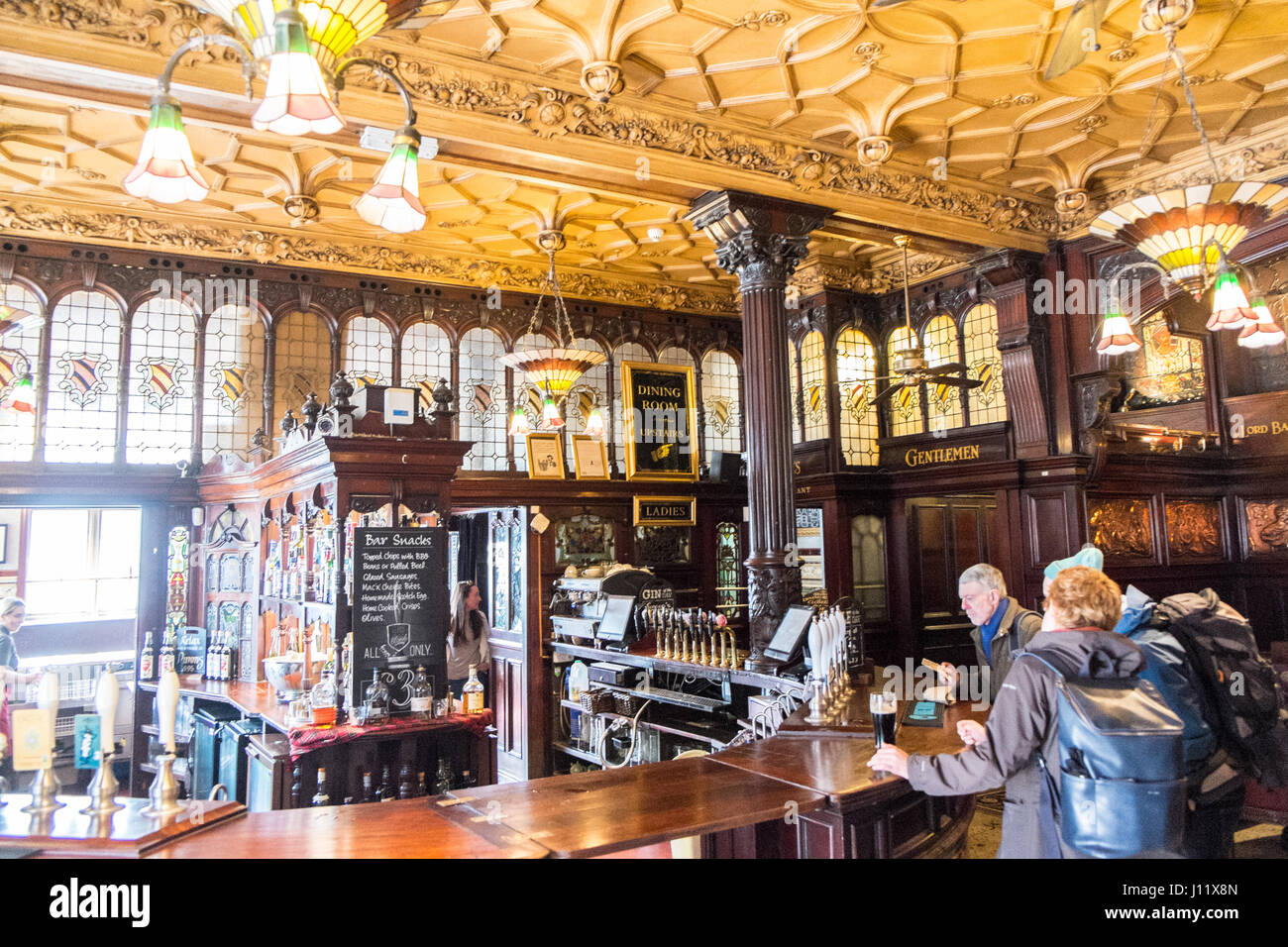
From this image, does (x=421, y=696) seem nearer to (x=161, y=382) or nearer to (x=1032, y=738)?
(x=1032, y=738)

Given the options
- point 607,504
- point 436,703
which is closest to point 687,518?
point 607,504

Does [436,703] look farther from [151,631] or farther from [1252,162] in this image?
[1252,162]

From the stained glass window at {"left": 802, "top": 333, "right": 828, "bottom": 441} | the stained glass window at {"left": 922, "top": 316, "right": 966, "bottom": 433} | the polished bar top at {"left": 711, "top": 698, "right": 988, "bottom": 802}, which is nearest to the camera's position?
the polished bar top at {"left": 711, "top": 698, "right": 988, "bottom": 802}

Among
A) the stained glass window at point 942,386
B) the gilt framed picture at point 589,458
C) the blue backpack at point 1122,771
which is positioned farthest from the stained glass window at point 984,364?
the blue backpack at point 1122,771

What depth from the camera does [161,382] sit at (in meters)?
8.85

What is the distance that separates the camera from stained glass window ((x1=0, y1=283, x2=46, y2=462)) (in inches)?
321

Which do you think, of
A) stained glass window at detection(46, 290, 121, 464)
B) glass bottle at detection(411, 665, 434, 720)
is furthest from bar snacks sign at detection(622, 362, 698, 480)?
stained glass window at detection(46, 290, 121, 464)

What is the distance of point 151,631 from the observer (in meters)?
8.59

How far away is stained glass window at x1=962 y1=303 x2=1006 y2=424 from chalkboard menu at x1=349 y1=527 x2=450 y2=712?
6.86 metres

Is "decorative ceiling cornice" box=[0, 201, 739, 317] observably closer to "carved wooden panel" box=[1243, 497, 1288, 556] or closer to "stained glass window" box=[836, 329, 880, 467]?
"stained glass window" box=[836, 329, 880, 467]

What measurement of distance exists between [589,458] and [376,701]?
17.8 feet

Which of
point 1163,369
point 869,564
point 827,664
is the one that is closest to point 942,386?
point 869,564

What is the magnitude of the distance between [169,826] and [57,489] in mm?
7304
